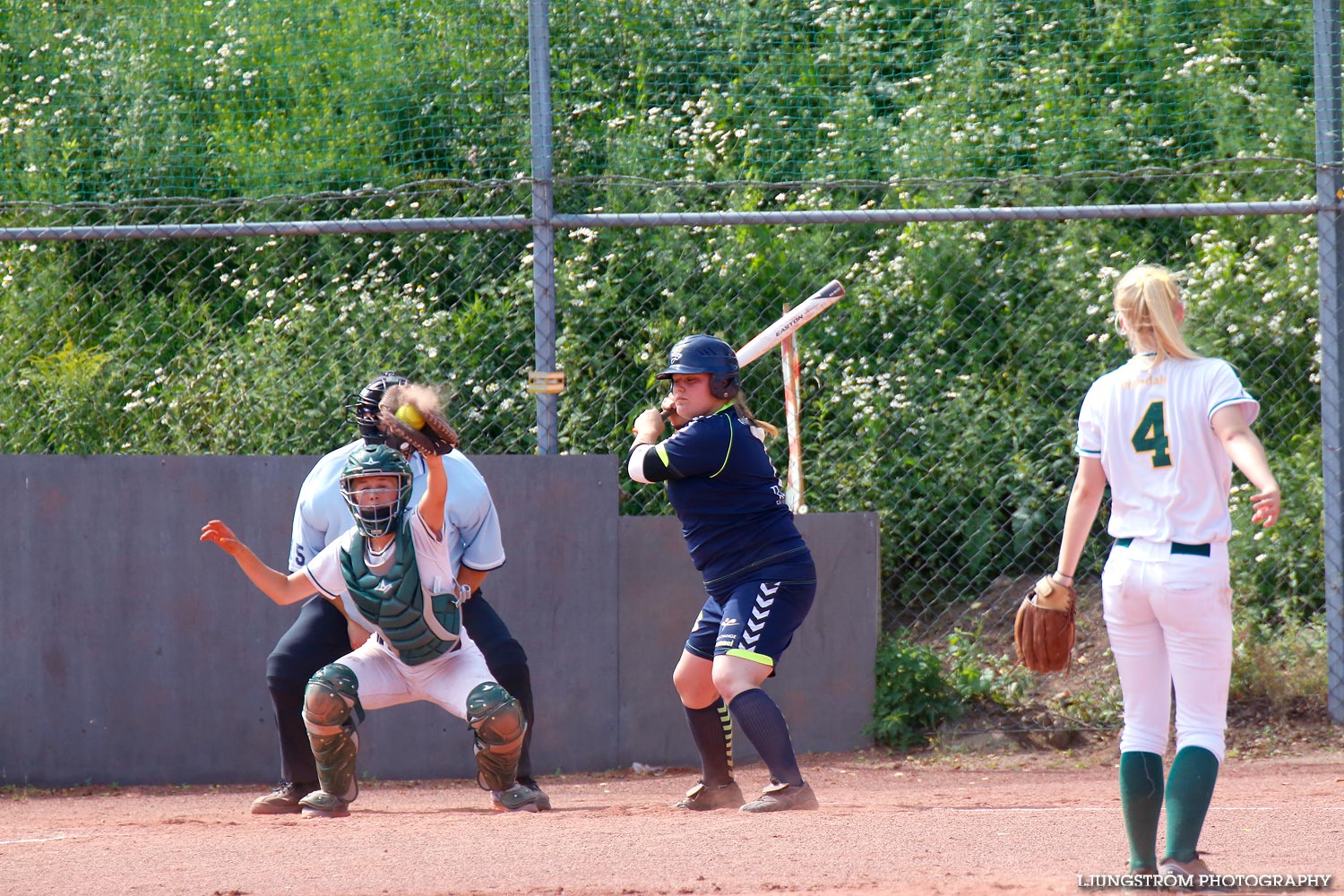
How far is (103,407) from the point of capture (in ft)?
23.7

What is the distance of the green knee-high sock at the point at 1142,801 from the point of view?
10.6 ft

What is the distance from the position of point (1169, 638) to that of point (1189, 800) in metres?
0.40

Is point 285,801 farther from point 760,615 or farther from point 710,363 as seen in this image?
point 710,363

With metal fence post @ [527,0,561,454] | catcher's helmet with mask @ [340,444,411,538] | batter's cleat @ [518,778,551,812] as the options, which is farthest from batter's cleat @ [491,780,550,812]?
metal fence post @ [527,0,561,454]

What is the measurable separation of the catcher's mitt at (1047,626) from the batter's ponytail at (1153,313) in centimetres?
68

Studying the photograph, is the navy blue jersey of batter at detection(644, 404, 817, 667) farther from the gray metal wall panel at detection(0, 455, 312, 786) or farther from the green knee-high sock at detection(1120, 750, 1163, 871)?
the gray metal wall panel at detection(0, 455, 312, 786)

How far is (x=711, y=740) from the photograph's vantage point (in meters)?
4.70

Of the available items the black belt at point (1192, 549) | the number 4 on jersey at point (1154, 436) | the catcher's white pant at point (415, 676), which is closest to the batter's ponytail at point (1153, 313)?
the number 4 on jersey at point (1154, 436)

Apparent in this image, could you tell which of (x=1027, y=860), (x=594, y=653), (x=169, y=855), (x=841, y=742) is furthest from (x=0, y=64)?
(x=1027, y=860)

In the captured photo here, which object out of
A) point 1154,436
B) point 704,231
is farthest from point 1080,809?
point 704,231

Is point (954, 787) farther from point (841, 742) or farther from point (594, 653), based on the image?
point (594, 653)

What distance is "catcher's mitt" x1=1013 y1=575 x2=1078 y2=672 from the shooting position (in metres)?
3.53

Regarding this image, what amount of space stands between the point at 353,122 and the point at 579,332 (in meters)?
1.80

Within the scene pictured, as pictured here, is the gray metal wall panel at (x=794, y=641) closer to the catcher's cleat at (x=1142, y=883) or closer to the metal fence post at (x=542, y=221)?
the metal fence post at (x=542, y=221)
